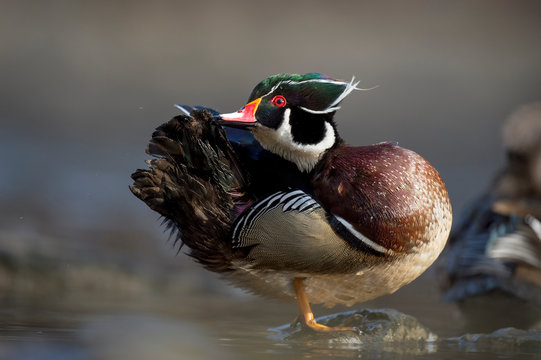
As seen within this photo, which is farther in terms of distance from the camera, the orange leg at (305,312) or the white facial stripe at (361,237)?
the orange leg at (305,312)

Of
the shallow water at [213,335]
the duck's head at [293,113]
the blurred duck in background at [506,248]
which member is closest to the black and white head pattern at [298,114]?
the duck's head at [293,113]

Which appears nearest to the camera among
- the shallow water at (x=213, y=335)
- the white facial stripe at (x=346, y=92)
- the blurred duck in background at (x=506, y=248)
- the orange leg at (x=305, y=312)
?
the shallow water at (x=213, y=335)

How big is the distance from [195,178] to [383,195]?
59 cm

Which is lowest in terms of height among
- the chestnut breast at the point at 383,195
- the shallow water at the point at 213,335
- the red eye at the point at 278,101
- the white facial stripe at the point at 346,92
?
the shallow water at the point at 213,335

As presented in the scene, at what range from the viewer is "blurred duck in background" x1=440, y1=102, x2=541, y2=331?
3412 mm

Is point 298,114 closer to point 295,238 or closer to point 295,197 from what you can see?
point 295,197

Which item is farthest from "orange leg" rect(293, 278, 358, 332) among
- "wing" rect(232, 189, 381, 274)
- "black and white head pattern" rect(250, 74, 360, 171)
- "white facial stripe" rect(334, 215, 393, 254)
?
"black and white head pattern" rect(250, 74, 360, 171)

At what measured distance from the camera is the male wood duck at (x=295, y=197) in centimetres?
243

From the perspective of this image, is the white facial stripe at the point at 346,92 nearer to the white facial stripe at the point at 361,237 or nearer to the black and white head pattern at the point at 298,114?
the black and white head pattern at the point at 298,114

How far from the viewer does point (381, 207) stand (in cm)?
246

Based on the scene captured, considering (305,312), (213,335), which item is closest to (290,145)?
(305,312)

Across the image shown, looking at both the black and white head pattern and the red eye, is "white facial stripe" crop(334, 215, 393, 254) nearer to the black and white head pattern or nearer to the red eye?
the black and white head pattern

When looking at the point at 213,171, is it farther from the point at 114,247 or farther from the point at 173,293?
the point at 114,247

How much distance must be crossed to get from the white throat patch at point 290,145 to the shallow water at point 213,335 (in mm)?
598
